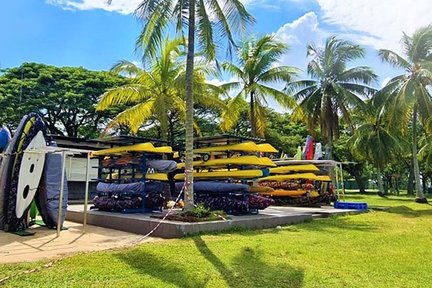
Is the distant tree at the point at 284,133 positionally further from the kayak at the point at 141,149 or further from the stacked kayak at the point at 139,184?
the kayak at the point at 141,149

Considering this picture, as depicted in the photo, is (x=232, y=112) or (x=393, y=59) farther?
(x=393, y=59)

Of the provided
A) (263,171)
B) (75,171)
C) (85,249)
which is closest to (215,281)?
(85,249)

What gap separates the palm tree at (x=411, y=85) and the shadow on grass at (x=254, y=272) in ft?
53.8

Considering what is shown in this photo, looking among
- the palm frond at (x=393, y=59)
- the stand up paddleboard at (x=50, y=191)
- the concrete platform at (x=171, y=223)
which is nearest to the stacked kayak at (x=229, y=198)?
the concrete platform at (x=171, y=223)

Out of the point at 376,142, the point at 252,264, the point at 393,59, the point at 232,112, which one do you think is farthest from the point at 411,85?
the point at 252,264

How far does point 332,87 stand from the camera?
2252cm

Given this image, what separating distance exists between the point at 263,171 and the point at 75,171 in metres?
11.7

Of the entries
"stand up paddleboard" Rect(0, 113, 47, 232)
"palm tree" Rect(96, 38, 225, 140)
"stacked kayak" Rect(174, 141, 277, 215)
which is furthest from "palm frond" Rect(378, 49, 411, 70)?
"stand up paddleboard" Rect(0, 113, 47, 232)

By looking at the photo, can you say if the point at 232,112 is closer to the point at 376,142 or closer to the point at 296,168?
the point at 296,168

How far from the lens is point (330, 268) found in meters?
6.14

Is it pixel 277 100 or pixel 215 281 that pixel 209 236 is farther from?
pixel 277 100

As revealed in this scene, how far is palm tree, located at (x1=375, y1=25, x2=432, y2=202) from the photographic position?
66.9ft

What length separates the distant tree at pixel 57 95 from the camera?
82.7ft

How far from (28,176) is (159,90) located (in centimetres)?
821
